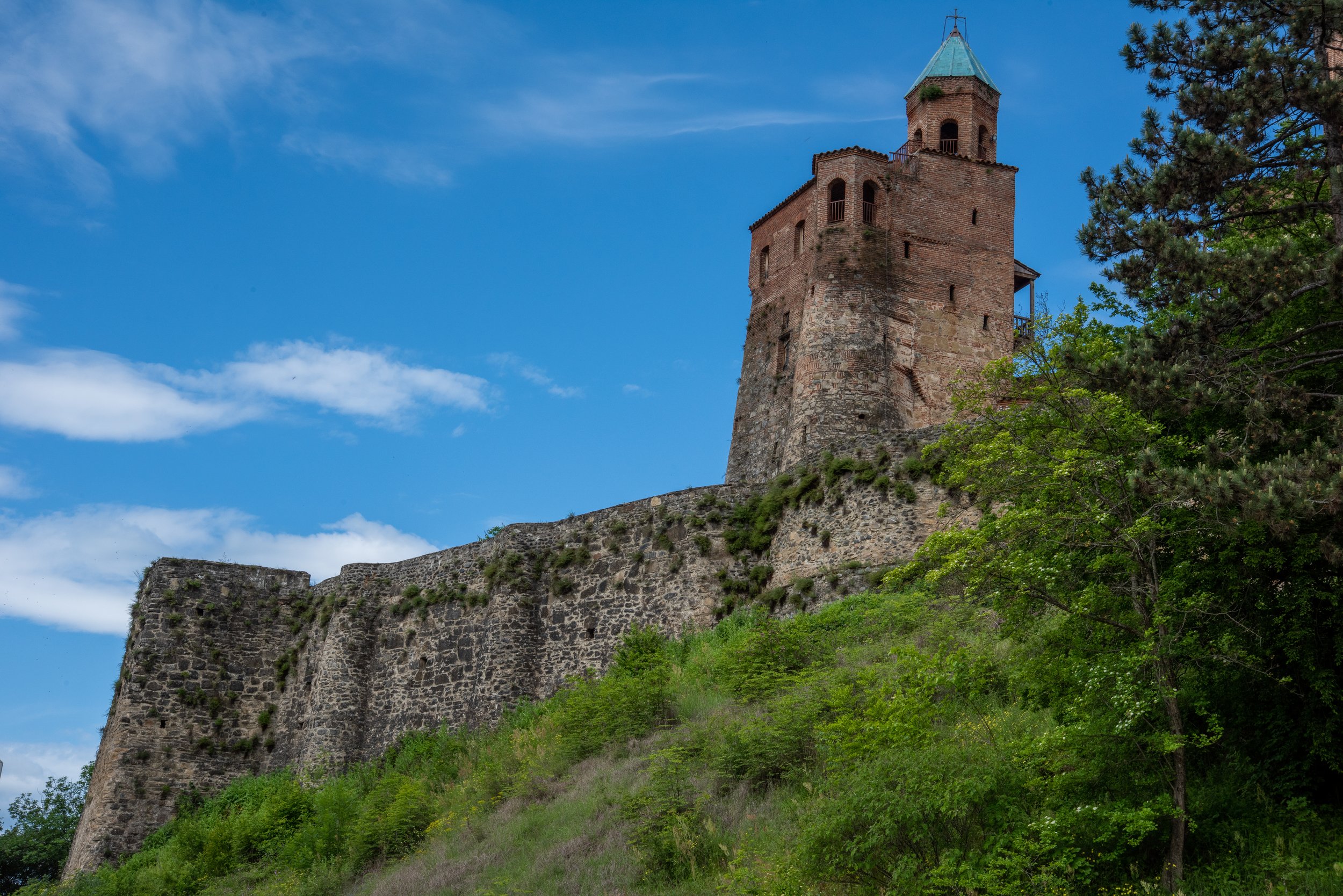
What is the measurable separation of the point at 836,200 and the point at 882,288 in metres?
3.61

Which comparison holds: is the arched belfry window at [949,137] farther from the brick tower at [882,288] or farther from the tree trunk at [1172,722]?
the tree trunk at [1172,722]

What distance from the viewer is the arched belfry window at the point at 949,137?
138ft

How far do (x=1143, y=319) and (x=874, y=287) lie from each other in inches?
902

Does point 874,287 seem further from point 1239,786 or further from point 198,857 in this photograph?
point 1239,786

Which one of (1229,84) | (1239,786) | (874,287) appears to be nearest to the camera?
(1239,786)

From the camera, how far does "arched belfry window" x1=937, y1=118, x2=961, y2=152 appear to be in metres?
42.0

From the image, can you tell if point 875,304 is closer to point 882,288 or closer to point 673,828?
point 882,288

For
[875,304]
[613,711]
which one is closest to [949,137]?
[875,304]

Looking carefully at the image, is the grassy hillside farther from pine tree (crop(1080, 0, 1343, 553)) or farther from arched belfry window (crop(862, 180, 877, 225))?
arched belfry window (crop(862, 180, 877, 225))

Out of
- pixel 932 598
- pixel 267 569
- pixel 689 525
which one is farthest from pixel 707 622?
pixel 267 569

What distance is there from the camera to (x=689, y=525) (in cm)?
2927

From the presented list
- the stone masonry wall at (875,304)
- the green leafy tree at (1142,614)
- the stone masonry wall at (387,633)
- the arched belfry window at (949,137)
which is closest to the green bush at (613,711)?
the stone masonry wall at (387,633)

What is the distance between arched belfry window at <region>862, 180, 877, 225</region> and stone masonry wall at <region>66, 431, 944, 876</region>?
43.8 feet

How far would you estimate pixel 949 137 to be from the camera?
42438 millimetres
